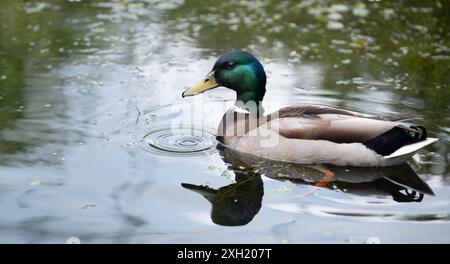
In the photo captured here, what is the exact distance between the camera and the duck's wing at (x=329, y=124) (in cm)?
625

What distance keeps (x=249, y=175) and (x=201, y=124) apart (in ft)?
4.17

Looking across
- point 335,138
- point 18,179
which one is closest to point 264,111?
point 335,138

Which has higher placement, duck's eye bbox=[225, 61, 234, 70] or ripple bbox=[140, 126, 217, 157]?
duck's eye bbox=[225, 61, 234, 70]

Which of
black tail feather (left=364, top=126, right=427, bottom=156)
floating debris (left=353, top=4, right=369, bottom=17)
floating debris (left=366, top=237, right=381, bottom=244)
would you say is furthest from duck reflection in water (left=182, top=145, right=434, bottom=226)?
floating debris (left=353, top=4, right=369, bottom=17)

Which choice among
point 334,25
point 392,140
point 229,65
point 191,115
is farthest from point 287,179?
point 334,25

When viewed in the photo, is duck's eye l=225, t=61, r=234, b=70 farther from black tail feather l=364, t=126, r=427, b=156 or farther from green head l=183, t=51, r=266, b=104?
black tail feather l=364, t=126, r=427, b=156

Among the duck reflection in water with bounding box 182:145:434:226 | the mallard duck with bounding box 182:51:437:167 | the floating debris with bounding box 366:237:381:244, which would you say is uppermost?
the mallard duck with bounding box 182:51:437:167

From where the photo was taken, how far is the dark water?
532 centimetres

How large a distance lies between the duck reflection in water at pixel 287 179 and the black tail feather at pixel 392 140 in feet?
0.63

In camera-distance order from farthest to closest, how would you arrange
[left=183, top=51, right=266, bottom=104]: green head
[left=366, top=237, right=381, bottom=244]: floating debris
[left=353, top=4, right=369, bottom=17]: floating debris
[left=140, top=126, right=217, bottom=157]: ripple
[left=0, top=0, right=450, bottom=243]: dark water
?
[left=353, top=4, right=369, bottom=17]: floating debris < [left=183, top=51, right=266, bottom=104]: green head < [left=140, top=126, right=217, bottom=157]: ripple < [left=0, top=0, right=450, bottom=243]: dark water < [left=366, top=237, right=381, bottom=244]: floating debris

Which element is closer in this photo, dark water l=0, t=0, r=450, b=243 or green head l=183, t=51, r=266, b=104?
dark water l=0, t=0, r=450, b=243

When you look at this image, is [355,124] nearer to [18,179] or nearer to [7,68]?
[18,179]

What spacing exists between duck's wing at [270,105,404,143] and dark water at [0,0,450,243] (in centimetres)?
28

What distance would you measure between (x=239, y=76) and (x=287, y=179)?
1.25 meters
